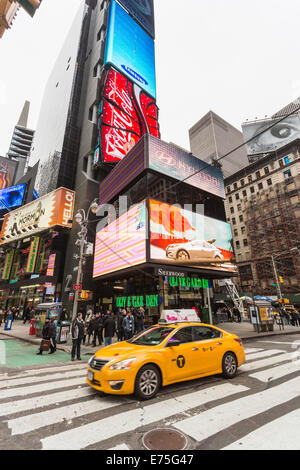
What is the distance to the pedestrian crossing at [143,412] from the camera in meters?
3.41

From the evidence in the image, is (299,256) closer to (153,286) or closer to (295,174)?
(295,174)

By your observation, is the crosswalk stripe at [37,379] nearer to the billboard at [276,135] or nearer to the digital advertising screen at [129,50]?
the digital advertising screen at [129,50]

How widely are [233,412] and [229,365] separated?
244 centimetres

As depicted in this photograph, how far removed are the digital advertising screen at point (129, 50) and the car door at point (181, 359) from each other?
130 feet

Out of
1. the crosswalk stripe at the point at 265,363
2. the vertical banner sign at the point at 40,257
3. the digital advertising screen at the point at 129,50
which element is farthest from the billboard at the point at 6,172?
the crosswalk stripe at the point at 265,363

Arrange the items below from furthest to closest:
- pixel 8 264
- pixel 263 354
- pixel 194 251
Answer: pixel 8 264 < pixel 194 251 < pixel 263 354

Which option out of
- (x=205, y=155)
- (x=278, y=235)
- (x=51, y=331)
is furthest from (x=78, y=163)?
(x=205, y=155)

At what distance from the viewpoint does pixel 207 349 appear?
6.27 m

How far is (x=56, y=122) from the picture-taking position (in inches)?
1670

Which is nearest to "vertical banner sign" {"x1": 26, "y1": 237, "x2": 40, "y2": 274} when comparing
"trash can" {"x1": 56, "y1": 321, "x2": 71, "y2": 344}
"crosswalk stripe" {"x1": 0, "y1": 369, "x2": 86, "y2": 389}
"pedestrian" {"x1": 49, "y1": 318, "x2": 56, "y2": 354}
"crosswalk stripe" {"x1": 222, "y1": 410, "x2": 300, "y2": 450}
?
"trash can" {"x1": 56, "y1": 321, "x2": 71, "y2": 344}

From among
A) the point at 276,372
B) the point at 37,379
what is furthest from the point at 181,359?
the point at 37,379

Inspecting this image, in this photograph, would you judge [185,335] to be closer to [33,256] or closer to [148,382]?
[148,382]

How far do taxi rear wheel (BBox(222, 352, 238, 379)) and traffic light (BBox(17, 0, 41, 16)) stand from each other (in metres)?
25.4
